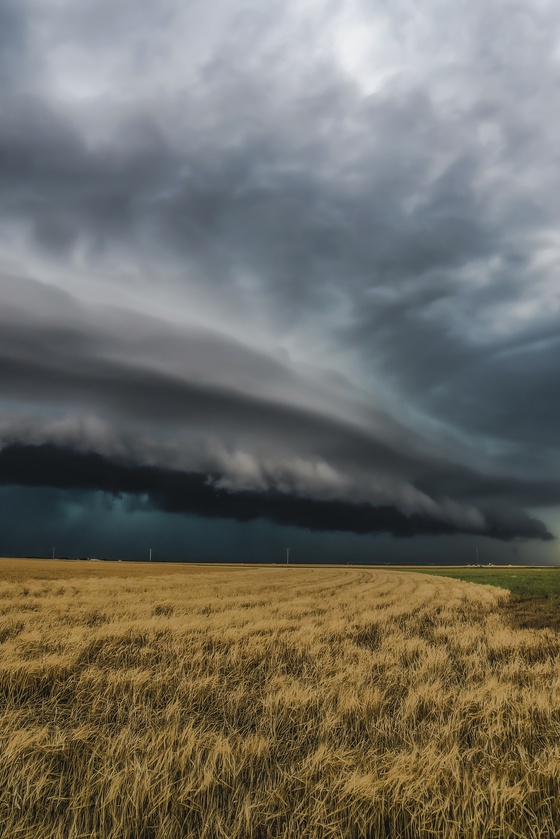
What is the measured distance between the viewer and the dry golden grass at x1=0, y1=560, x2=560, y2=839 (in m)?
3.73

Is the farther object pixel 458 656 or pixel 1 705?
pixel 458 656

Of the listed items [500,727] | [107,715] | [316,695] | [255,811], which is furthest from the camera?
[316,695]

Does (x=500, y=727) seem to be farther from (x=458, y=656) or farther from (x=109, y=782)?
(x=458, y=656)

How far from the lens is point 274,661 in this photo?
877cm

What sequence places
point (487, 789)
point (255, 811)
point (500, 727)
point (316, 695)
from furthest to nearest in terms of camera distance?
point (316, 695), point (500, 727), point (487, 789), point (255, 811)

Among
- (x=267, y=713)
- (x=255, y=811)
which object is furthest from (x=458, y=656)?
(x=255, y=811)

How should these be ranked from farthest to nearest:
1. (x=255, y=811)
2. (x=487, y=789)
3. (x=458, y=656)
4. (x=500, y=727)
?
(x=458, y=656)
(x=500, y=727)
(x=487, y=789)
(x=255, y=811)

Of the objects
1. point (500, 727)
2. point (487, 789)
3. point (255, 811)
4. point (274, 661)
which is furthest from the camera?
point (274, 661)

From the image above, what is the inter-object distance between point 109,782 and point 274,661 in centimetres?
497

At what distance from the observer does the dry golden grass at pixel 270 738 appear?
3.73 meters

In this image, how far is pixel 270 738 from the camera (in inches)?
207

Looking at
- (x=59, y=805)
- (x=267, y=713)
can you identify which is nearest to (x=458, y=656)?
(x=267, y=713)

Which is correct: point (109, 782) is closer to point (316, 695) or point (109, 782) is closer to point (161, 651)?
point (316, 695)

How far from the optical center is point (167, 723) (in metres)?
5.56
